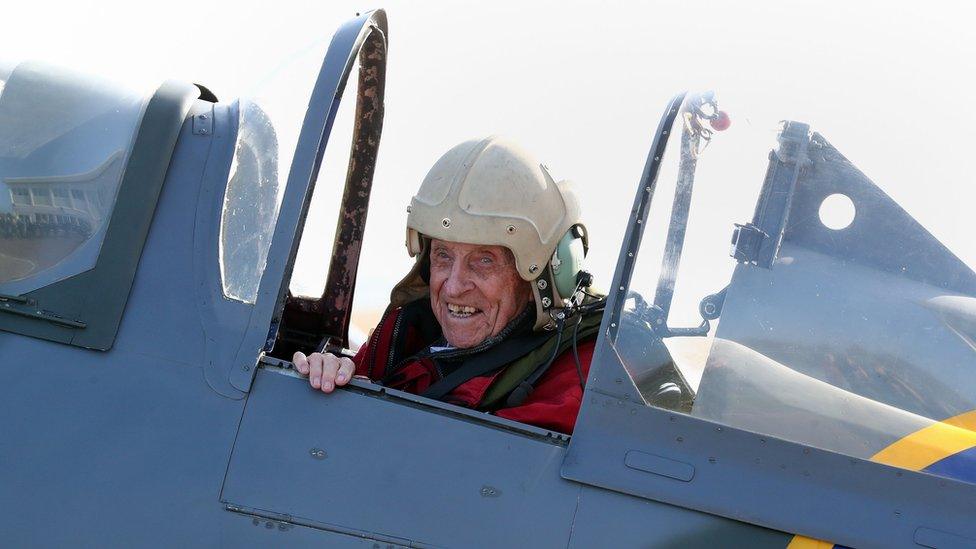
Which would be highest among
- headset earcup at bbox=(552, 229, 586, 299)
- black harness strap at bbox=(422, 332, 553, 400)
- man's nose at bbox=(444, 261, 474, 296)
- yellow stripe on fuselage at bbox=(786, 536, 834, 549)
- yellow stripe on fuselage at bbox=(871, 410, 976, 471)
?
headset earcup at bbox=(552, 229, 586, 299)

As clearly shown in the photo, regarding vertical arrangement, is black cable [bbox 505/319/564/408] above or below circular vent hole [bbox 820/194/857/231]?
below

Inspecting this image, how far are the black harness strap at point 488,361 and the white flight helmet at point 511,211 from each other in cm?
6

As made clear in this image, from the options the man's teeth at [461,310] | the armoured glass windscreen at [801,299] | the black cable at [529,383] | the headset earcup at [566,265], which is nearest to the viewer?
the armoured glass windscreen at [801,299]

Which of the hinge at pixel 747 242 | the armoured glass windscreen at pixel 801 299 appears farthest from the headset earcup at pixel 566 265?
the hinge at pixel 747 242

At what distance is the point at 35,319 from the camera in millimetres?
2518

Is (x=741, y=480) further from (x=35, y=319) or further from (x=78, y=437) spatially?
(x=35, y=319)

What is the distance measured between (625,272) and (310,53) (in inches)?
47.7

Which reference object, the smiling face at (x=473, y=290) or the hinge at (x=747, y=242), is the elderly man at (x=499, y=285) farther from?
the hinge at (x=747, y=242)

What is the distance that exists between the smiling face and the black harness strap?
4.3 inches

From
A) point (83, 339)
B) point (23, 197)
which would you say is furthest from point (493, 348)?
point (23, 197)

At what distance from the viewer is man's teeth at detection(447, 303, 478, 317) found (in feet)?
10.6

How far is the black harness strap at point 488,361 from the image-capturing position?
2.93m

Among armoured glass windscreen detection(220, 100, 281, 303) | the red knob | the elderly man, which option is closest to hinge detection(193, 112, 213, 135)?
armoured glass windscreen detection(220, 100, 281, 303)

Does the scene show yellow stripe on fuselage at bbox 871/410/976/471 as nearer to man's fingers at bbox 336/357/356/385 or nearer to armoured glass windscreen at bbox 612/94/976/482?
armoured glass windscreen at bbox 612/94/976/482
